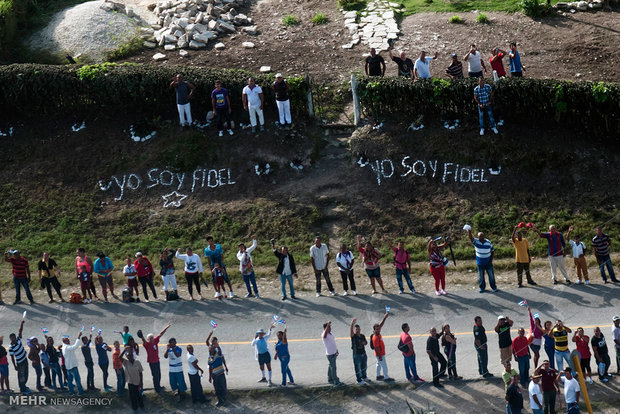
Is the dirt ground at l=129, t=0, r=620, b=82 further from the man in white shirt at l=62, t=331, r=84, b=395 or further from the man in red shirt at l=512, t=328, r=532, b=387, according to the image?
the man in white shirt at l=62, t=331, r=84, b=395

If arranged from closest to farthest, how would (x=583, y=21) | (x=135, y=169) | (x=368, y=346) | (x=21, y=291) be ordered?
(x=368, y=346)
(x=21, y=291)
(x=135, y=169)
(x=583, y=21)

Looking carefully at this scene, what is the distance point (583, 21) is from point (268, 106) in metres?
11.7

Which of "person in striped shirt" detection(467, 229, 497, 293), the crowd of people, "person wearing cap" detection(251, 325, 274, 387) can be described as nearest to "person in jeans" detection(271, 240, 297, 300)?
the crowd of people

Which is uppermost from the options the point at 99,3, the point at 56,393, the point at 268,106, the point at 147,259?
the point at 99,3

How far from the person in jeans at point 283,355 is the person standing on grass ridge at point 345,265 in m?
3.62

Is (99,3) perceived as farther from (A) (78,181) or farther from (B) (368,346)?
(B) (368,346)

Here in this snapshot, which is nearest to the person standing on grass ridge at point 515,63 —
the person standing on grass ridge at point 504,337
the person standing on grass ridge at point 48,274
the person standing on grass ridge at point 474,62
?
the person standing on grass ridge at point 474,62

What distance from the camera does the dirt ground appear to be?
3133cm

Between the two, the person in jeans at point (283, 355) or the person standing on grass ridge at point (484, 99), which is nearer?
the person in jeans at point (283, 355)

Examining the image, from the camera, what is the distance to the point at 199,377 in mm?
21297

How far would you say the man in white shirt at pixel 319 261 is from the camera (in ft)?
82.4

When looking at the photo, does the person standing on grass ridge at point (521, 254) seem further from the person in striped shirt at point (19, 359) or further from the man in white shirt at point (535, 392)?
the person in striped shirt at point (19, 359)

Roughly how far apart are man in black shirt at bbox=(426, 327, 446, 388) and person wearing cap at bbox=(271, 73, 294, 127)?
10.8m

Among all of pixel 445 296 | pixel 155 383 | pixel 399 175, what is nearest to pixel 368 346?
pixel 445 296
